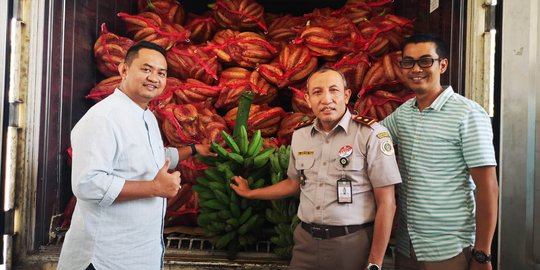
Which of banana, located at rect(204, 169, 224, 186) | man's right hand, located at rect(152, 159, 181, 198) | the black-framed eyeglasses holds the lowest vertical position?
banana, located at rect(204, 169, 224, 186)

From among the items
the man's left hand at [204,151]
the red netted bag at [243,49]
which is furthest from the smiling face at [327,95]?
the red netted bag at [243,49]

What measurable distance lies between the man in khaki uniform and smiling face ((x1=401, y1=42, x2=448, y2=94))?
1.03ft

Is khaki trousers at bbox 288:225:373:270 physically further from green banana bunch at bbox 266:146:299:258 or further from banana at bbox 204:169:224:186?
banana at bbox 204:169:224:186

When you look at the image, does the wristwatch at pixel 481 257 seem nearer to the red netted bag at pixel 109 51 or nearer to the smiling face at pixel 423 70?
the smiling face at pixel 423 70

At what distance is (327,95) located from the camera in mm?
2037

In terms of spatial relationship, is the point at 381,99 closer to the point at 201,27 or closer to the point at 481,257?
the point at 481,257

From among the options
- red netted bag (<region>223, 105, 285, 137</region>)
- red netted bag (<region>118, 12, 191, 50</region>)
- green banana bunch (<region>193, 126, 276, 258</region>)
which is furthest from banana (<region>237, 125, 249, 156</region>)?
red netted bag (<region>118, 12, 191, 50</region>)

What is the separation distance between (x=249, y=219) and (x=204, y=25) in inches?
82.1

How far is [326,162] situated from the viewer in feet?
6.81

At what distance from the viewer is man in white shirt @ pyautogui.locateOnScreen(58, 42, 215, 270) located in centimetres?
180

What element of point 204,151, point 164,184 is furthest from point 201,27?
point 164,184

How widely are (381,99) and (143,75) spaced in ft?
6.50

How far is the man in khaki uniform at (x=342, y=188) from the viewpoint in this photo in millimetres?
1942

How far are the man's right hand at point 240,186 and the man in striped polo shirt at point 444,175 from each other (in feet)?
3.27
